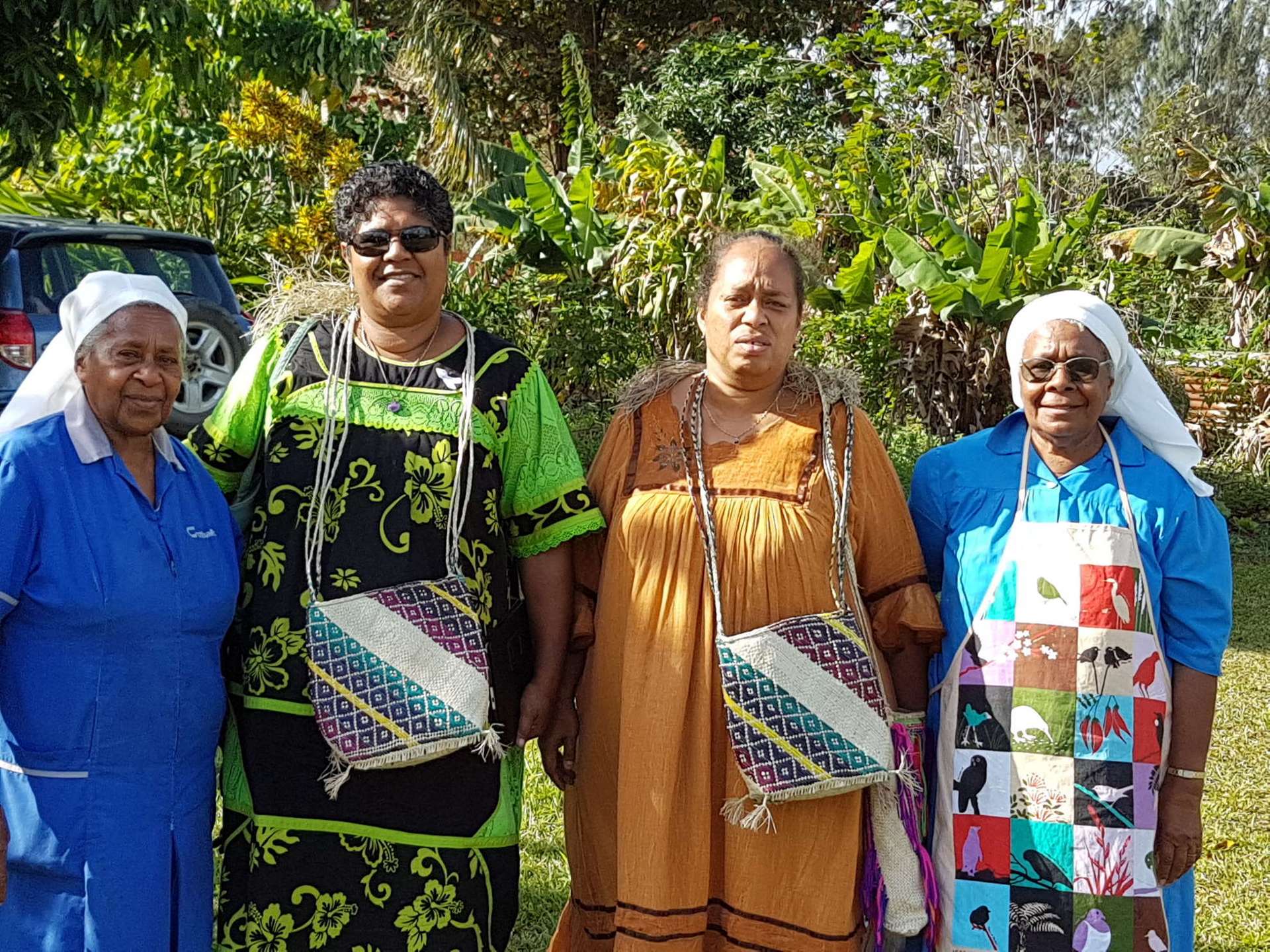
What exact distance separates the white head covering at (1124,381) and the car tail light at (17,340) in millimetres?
Answer: 5303

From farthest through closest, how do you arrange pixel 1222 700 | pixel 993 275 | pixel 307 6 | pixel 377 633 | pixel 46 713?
1. pixel 307 6
2. pixel 993 275
3. pixel 1222 700
4. pixel 377 633
5. pixel 46 713

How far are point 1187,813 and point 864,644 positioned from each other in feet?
2.53

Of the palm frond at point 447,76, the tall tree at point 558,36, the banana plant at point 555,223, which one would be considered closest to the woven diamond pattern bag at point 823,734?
the banana plant at point 555,223

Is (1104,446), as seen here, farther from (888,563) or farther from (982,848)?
(982,848)

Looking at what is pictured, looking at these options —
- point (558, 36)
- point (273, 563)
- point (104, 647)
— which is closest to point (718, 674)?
point (273, 563)

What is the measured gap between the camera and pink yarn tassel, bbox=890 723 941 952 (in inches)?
108

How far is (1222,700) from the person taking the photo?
6.02 meters

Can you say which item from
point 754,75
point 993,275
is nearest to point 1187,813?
point 993,275

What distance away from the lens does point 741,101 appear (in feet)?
43.1

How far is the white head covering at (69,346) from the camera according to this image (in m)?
2.48

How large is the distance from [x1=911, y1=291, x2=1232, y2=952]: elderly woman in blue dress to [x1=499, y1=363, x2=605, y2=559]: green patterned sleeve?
876 mm

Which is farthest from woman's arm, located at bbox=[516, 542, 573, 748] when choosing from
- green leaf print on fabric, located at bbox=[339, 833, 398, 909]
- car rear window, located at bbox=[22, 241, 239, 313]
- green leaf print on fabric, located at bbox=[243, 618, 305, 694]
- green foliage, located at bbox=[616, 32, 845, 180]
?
green foliage, located at bbox=[616, 32, 845, 180]

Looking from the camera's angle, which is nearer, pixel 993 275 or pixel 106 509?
pixel 106 509

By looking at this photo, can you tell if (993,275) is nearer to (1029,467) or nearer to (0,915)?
(1029,467)
